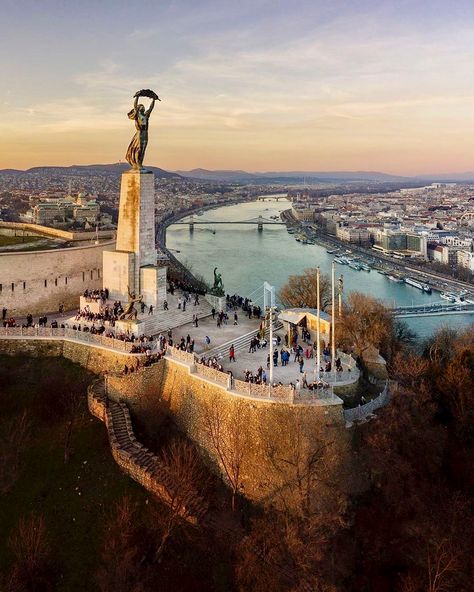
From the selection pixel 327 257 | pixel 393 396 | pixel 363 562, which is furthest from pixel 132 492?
pixel 327 257

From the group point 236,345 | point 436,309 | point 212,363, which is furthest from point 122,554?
point 436,309

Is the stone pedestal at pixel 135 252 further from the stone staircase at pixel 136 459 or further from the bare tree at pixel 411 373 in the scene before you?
the bare tree at pixel 411 373

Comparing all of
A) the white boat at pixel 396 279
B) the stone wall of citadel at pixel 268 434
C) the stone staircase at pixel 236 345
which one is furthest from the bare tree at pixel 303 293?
the white boat at pixel 396 279

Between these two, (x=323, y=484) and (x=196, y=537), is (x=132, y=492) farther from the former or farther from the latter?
(x=323, y=484)

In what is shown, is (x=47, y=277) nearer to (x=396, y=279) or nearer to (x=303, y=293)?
(x=303, y=293)

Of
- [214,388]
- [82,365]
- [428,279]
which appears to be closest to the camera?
[214,388]

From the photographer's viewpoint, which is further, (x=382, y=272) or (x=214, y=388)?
(x=382, y=272)
